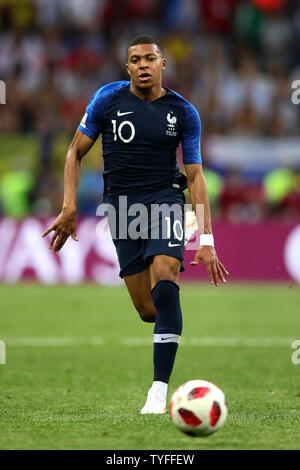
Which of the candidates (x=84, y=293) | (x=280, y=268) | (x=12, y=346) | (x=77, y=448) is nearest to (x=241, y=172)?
(x=280, y=268)

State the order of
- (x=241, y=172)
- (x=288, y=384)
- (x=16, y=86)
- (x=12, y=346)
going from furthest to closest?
1. (x=16, y=86)
2. (x=241, y=172)
3. (x=12, y=346)
4. (x=288, y=384)

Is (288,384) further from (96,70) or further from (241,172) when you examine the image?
(96,70)

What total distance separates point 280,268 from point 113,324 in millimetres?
5044

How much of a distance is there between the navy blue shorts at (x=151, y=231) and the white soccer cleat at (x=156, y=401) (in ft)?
2.59

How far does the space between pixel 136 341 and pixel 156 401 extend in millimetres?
4611

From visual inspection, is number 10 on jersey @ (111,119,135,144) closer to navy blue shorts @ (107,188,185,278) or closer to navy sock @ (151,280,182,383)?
navy blue shorts @ (107,188,185,278)

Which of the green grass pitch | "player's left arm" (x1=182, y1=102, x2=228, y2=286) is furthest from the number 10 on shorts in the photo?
the green grass pitch

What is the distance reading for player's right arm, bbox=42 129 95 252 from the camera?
6062 mm

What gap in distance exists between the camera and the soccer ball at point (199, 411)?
4977 mm

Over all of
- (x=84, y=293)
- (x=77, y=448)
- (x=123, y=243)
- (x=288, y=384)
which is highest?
(x=123, y=243)

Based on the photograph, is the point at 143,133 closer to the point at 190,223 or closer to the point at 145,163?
the point at 145,163

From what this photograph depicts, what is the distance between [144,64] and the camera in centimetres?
610

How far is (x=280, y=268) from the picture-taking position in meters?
16.0
